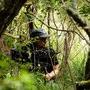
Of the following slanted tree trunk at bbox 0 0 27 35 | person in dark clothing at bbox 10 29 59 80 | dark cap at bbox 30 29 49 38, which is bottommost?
person in dark clothing at bbox 10 29 59 80

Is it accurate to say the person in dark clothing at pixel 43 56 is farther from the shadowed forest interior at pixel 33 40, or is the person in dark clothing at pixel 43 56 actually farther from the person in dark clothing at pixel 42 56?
the shadowed forest interior at pixel 33 40

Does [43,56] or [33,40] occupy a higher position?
[33,40]

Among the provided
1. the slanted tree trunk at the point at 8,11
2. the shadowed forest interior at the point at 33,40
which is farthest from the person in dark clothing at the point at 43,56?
the slanted tree trunk at the point at 8,11

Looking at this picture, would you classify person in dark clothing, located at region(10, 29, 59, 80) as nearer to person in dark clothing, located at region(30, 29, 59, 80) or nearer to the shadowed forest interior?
person in dark clothing, located at region(30, 29, 59, 80)

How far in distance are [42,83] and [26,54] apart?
0.57 metres

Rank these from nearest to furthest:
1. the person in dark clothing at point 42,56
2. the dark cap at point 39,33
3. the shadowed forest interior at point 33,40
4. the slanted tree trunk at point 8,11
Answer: the shadowed forest interior at point 33,40 < the slanted tree trunk at point 8,11 < the person in dark clothing at point 42,56 < the dark cap at point 39,33

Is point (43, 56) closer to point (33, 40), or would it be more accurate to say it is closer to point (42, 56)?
point (42, 56)

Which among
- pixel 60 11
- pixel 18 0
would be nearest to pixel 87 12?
pixel 60 11

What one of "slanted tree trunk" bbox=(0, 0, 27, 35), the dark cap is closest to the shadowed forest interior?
"slanted tree trunk" bbox=(0, 0, 27, 35)

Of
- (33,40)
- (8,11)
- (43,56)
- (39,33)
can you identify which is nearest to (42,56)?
(43,56)

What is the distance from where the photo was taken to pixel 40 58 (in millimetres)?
6418

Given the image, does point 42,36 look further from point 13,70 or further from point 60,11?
point 13,70

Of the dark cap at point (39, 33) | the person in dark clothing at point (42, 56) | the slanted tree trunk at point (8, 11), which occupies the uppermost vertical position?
the slanted tree trunk at point (8, 11)

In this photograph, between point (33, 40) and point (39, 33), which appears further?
point (39, 33)
